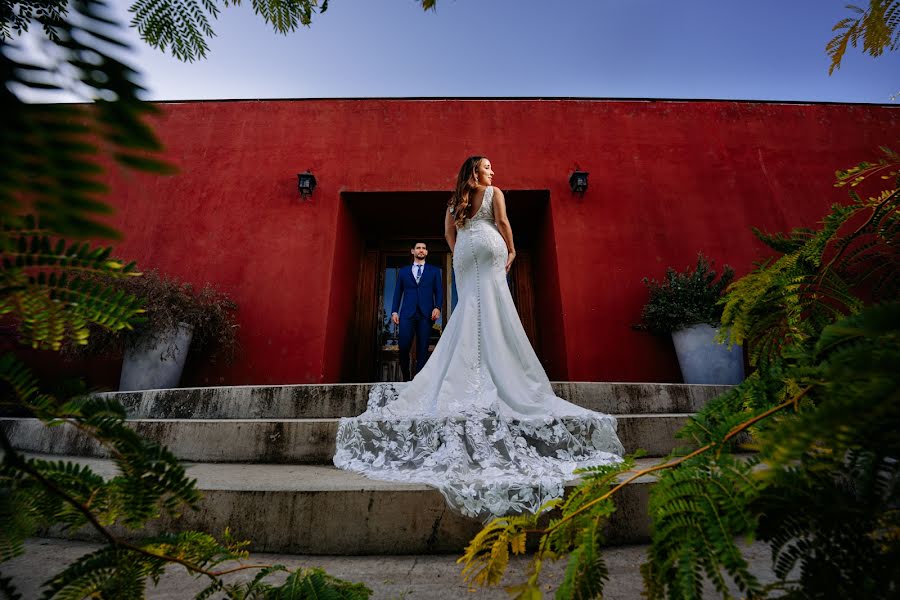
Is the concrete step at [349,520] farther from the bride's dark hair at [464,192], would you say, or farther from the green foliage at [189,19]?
the bride's dark hair at [464,192]

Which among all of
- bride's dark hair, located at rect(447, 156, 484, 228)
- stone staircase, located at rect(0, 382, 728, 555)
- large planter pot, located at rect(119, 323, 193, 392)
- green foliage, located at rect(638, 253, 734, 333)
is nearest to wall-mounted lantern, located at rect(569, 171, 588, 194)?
green foliage, located at rect(638, 253, 734, 333)

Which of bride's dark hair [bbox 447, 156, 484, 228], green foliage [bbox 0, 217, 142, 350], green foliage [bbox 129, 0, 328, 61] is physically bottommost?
green foliage [bbox 0, 217, 142, 350]

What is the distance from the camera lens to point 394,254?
7266 mm

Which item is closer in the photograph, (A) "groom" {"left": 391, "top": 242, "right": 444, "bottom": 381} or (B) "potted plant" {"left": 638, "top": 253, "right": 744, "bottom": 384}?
(B) "potted plant" {"left": 638, "top": 253, "right": 744, "bottom": 384}

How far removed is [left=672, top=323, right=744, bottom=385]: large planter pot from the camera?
14.4 feet

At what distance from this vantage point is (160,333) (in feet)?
14.3

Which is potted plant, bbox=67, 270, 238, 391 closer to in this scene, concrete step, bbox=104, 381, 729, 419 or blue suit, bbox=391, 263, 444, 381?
concrete step, bbox=104, 381, 729, 419

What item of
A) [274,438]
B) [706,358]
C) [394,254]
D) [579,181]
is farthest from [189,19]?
[394,254]

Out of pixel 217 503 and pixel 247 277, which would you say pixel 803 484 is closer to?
pixel 217 503

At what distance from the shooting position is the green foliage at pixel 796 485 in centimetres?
45

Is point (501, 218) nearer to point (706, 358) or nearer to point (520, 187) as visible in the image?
point (520, 187)

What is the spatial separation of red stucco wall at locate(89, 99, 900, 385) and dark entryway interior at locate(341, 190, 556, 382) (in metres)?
0.20

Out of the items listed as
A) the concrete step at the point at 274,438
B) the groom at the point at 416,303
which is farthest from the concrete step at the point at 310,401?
the groom at the point at 416,303

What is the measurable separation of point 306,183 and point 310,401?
143 inches
